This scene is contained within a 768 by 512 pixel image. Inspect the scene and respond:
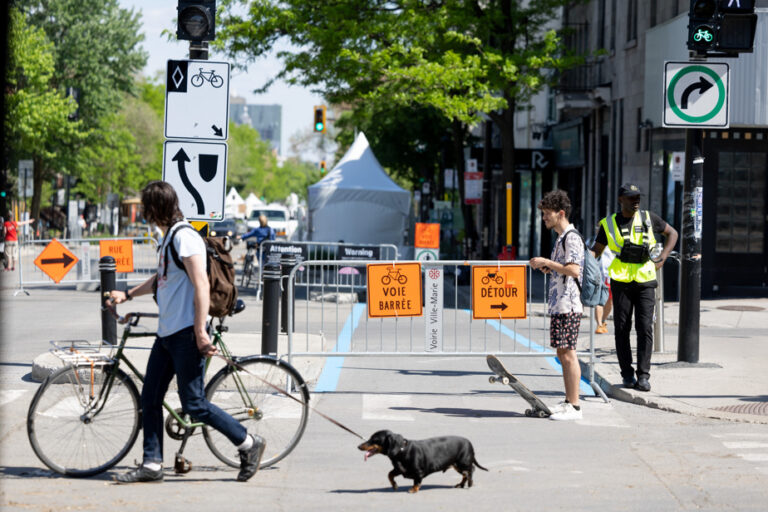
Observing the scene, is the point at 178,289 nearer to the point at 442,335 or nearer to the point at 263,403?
the point at 263,403

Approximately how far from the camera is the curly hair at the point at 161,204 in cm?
665

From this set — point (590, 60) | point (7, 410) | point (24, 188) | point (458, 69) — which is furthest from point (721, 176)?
point (24, 188)

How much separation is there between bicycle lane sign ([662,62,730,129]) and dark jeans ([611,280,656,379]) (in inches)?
80.8

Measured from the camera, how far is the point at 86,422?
6.90 m

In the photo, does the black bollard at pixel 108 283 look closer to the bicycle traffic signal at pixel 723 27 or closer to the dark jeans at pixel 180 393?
the dark jeans at pixel 180 393

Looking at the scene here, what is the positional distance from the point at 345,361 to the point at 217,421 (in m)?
6.20

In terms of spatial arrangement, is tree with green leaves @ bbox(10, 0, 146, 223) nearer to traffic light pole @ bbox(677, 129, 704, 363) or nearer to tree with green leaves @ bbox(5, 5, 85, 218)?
tree with green leaves @ bbox(5, 5, 85, 218)

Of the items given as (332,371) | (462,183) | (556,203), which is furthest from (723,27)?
(462,183)

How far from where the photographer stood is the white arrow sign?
10.0 meters

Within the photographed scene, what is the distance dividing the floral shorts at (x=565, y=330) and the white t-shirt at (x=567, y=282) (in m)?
0.05

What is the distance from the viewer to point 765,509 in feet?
20.7

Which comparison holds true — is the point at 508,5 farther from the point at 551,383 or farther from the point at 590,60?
the point at 551,383

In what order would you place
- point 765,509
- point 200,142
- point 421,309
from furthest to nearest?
point 421,309 < point 200,142 < point 765,509

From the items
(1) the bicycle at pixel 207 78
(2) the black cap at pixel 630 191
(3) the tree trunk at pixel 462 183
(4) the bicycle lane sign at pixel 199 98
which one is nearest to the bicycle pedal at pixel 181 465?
(4) the bicycle lane sign at pixel 199 98
